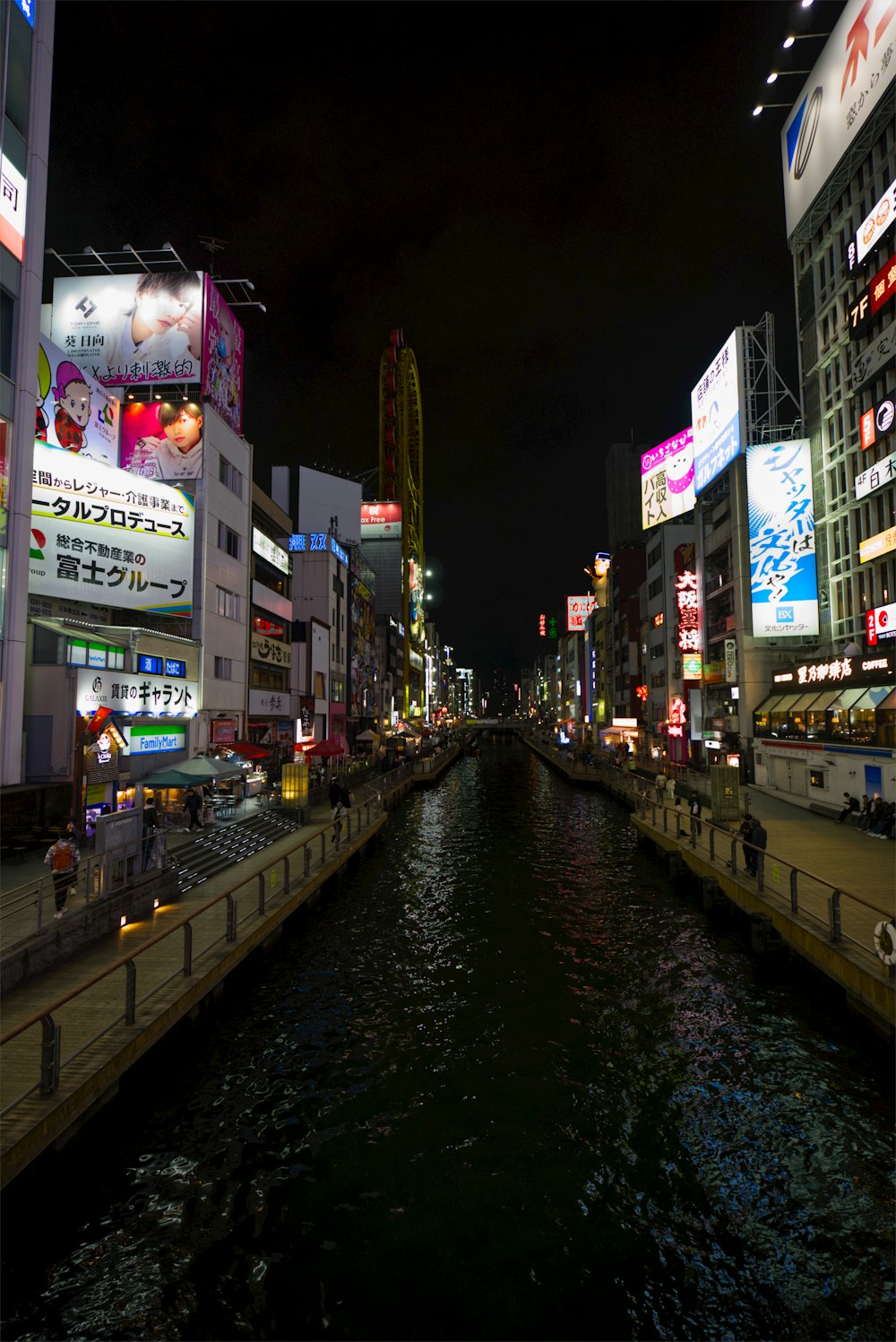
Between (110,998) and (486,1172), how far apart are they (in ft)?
21.9

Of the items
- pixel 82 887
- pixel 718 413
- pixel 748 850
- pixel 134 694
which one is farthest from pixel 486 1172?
pixel 718 413

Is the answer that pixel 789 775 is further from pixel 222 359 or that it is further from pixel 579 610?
pixel 579 610

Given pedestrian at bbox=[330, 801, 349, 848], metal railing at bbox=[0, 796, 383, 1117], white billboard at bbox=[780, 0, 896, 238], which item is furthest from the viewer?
white billboard at bbox=[780, 0, 896, 238]

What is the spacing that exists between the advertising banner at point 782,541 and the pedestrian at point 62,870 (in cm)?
4038

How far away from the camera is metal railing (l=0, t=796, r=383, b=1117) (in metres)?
8.59

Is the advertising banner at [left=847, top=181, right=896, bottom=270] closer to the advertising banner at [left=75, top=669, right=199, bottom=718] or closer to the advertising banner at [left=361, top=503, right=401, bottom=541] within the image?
the advertising banner at [left=75, top=669, right=199, bottom=718]

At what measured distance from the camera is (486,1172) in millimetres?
9039

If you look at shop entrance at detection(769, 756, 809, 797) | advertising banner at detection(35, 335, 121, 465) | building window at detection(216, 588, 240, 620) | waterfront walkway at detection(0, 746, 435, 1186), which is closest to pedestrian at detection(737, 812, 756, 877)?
waterfront walkway at detection(0, 746, 435, 1186)

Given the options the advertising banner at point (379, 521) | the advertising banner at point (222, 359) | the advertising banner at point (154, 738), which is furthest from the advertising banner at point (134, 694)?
the advertising banner at point (379, 521)

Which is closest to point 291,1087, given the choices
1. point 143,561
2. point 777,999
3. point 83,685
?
point 777,999

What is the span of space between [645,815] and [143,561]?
87.0 ft

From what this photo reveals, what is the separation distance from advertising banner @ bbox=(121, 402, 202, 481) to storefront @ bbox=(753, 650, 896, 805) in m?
34.0

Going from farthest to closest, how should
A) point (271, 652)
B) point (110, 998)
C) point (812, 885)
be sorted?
point (271, 652) < point (812, 885) < point (110, 998)

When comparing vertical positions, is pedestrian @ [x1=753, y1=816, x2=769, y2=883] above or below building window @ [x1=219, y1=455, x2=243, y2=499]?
below
